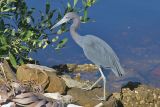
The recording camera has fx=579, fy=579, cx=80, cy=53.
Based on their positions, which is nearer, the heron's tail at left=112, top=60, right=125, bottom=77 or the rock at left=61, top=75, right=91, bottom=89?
the heron's tail at left=112, top=60, right=125, bottom=77

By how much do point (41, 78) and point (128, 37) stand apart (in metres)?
3.36

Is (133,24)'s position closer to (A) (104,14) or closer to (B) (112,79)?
(A) (104,14)

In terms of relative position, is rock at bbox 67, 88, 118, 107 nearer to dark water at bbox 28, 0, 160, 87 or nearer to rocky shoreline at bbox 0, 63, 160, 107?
rocky shoreline at bbox 0, 63, 160, 107

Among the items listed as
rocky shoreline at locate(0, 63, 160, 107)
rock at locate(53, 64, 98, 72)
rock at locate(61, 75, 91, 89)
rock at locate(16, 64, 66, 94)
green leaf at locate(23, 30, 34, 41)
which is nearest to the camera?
rocky shoreline at locate(0, 63, 160, 107)

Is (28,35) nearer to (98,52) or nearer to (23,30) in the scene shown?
(23,30)

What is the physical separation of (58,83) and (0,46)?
579 millimetres

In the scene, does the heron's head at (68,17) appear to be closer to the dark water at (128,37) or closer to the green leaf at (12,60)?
the green leaf at (12,60)

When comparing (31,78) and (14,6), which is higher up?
(14,6)

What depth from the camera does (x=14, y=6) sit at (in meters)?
5.04

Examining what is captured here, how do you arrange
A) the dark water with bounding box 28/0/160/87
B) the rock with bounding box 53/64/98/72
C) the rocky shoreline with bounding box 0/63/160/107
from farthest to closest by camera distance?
1. the dark water with bounding box 28/0/160/87
2. the rock with bounding box 53/64/98/72
3. the rocky shoreline with bounding box 0/63/160/107

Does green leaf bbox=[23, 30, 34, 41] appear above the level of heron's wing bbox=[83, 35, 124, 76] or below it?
above

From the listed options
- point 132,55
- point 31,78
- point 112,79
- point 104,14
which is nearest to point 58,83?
point 31,78

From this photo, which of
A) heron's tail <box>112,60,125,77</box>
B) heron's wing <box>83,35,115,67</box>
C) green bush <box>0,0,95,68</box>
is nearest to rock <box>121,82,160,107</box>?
heron's tail <box>112,60,125,77</box>

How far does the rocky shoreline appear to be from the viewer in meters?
4.10
